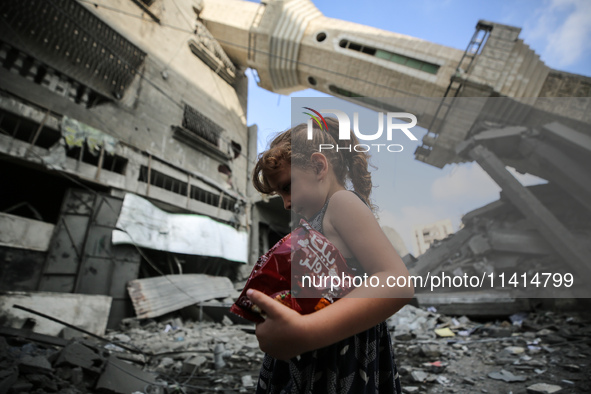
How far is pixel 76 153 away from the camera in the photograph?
22.4 ft

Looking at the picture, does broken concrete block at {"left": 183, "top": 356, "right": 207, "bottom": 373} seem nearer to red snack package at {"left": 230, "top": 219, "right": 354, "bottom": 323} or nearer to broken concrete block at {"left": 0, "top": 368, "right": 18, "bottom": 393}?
broken concrete block at {"left": 0, "top": 368, "right": 18, "bottom": 393}

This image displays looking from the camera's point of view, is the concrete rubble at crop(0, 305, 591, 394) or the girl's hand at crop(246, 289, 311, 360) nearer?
the girl's hand at crop(246, 289, 311, 360)

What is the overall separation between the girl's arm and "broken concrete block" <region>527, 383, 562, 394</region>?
2.73 metres

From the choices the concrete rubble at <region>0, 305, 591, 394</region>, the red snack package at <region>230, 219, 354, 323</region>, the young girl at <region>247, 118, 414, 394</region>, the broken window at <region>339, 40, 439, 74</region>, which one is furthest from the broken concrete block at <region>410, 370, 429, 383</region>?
the broken window at <region>339, 40, 439, 74</region>

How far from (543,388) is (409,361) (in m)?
1.35

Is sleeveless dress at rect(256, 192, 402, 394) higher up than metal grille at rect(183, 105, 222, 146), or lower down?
lower down

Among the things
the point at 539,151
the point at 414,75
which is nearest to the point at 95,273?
the point at 539,151

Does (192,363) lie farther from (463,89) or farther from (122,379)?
(463,89)

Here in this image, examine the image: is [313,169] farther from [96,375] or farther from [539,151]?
[539,151]

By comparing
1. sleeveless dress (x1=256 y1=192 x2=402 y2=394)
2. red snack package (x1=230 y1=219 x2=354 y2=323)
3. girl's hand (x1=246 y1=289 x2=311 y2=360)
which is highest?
red snack package (x1=230 y1=219 x2=354 y2=323)

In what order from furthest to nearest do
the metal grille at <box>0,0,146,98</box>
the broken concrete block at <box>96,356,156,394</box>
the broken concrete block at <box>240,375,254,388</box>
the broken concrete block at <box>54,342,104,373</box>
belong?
1. the metal grille at <box>0,0,146,98</box>
2. the broken concrete block at <box>240,375,254,388</box>
3. the broken concrete block at <box>54,342,104,373</box>
4. the broken concrete block at <box>96,356,156,394</box>

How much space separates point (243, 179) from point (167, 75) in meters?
5.60

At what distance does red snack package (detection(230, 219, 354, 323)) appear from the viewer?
66 cm

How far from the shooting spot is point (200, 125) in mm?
11305
